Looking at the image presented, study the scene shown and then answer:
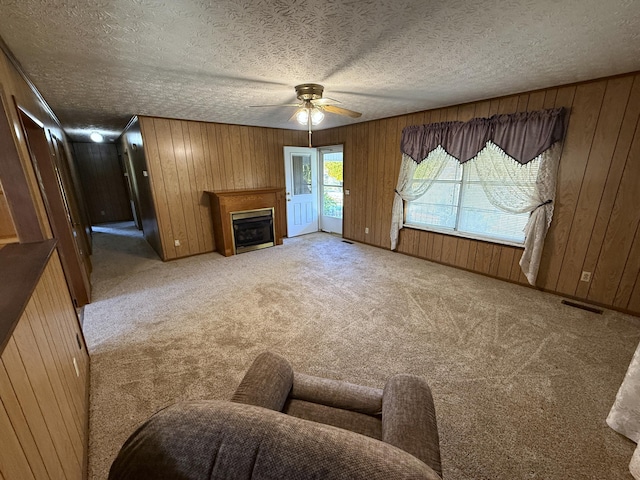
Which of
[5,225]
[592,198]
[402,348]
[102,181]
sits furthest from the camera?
[102,181]

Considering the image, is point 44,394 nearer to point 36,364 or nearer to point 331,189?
point 36,364

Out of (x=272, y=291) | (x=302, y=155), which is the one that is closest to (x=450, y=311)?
(x=272, y=291)

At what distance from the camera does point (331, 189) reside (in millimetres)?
5859

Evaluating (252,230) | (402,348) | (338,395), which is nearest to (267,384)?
(338,395)

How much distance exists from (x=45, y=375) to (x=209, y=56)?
7.05 ft

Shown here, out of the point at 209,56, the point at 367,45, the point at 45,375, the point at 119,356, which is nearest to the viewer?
the point at 45,375

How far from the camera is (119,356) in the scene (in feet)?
7.11

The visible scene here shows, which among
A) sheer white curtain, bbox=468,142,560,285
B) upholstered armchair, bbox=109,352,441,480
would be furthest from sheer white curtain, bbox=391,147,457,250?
upholstered armchair, bbox=109,352,441,480

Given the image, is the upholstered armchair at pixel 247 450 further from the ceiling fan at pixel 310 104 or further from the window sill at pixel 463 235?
the window sill at pixel 463 235

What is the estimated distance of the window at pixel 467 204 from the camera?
326cm

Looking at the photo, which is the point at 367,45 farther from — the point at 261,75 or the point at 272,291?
the point at 272,291

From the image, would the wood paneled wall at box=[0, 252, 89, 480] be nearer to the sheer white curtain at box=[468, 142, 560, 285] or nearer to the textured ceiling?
the textured ceiling

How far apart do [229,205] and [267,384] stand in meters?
3.86

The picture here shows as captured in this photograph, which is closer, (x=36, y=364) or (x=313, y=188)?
(x=36, y=364)
